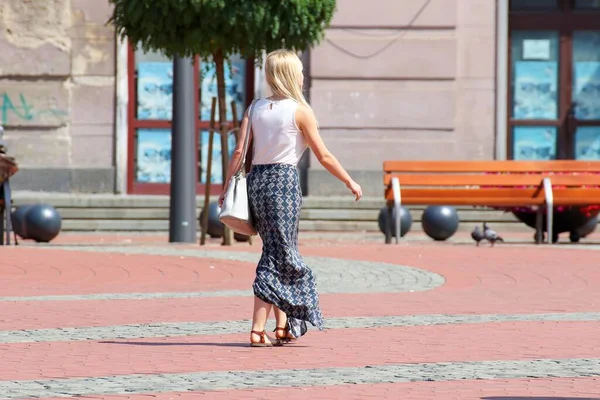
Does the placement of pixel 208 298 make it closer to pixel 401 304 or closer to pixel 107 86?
pixel 401 304

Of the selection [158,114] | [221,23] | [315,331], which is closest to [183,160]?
[221,23]

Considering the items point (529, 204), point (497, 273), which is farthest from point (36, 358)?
point (529, 204)

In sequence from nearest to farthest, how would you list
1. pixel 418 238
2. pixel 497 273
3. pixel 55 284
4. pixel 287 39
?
pixel 55 284 < pixel 497 273 < pixel 287 39 < pixel 418 238

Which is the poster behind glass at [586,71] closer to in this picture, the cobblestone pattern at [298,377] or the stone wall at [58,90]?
the stone wall at [58,90]

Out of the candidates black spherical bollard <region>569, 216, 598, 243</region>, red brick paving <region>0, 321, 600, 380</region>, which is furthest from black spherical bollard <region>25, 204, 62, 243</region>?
red brick paving <region>0, 321, 600, 380</region>

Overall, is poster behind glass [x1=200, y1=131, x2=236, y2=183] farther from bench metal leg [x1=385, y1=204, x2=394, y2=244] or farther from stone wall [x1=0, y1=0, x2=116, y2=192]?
bench metal leg [x1=385, y1=204, x2=394, y2=244]

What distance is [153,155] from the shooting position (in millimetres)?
23656

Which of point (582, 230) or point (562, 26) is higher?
point (562, 26)

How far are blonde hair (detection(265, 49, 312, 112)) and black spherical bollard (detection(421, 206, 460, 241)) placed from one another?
10.4 metres

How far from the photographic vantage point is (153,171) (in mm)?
23641

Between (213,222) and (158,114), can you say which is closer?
(213,222)

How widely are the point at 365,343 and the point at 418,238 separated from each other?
11.6 meters

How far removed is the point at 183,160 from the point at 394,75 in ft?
18.8

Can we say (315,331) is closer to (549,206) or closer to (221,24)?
(221,24)
